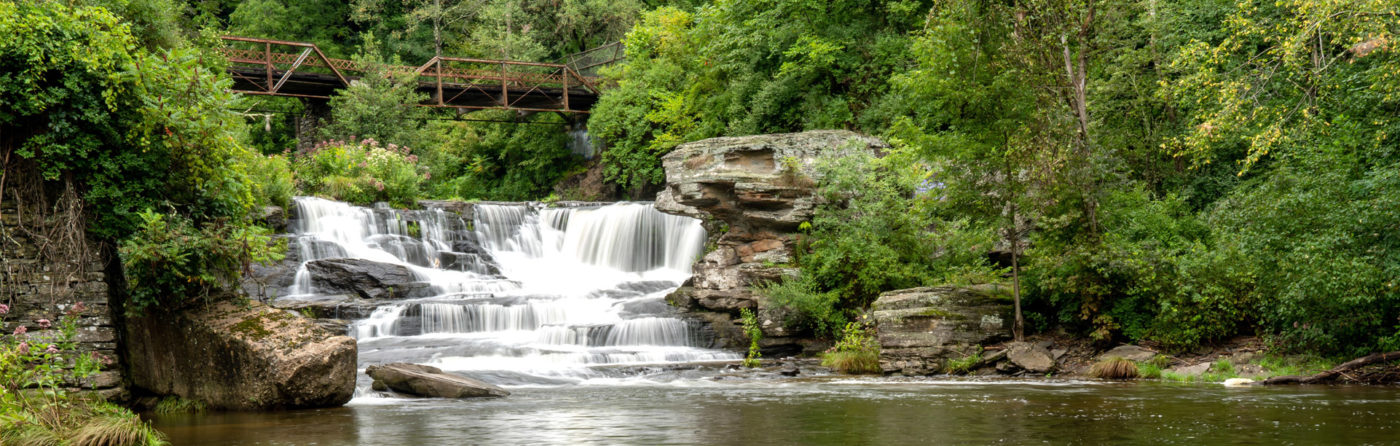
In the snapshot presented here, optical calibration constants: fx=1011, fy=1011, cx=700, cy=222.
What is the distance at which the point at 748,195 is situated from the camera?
2125 centimetres

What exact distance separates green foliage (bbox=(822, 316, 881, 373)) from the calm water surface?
9.16 feet

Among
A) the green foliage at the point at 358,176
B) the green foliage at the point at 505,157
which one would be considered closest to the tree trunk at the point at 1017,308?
the green foliage at the point at 358,176

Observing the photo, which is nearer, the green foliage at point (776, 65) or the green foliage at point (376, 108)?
the green foliage at point (776, 65)

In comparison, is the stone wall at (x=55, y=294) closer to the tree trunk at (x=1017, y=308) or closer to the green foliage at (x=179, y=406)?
the green foliage at (x=179, y=406)

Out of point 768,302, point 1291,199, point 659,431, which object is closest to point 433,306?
point 768,302

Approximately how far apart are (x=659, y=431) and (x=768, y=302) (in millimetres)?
10199

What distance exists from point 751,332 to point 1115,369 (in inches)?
277

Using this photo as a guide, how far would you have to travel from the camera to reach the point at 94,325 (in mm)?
11664

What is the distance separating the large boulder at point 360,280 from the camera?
2188 cm

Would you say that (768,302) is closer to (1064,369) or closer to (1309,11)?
(1064,369)

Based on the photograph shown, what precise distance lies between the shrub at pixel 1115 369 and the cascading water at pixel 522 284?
22.6 ft

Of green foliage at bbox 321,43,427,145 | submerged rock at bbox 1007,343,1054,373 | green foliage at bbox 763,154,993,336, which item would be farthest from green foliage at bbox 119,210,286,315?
green foliage at bbox 321,43,427,145

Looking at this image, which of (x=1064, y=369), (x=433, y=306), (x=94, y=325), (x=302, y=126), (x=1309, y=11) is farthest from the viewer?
(x=302, y=126)

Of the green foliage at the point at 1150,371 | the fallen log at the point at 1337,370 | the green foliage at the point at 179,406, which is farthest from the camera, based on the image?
the green foliage at the point at 1150,371
